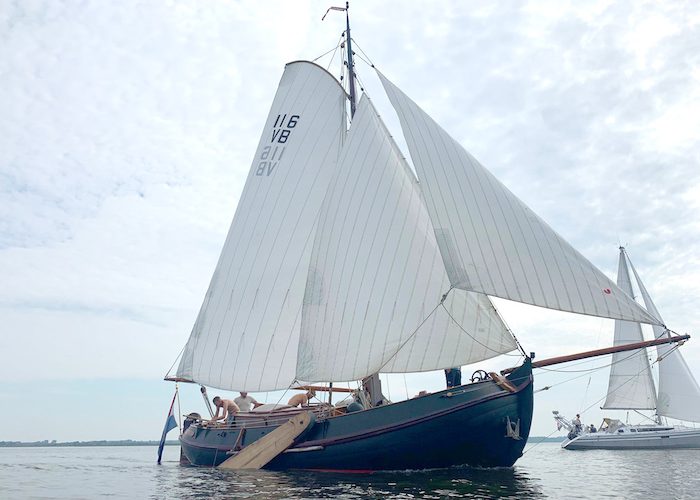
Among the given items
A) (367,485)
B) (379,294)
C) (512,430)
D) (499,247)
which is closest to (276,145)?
(379,294)

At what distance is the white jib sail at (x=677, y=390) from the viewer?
45812 mm

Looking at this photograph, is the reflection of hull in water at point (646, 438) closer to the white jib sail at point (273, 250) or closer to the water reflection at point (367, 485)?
the water reflection at point (367, 485)

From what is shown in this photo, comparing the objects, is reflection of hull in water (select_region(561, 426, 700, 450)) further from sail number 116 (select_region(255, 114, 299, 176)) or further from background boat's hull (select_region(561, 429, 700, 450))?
sail number 116 (select_region(255, 114, 299, 176))

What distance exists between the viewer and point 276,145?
30.4 m

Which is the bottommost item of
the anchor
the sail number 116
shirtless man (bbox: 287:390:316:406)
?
the anchor

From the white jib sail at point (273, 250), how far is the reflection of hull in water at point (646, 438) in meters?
33.3

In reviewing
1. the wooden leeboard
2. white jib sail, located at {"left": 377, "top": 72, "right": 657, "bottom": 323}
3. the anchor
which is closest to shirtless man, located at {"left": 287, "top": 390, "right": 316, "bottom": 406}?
the wooden leeboard

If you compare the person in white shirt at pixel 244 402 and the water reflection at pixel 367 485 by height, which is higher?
the person in white shirt at pixel 244 402

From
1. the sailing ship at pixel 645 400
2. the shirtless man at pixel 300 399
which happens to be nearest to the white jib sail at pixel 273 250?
the shirtless man at pixel 300 399

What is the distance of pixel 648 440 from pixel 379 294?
34.9 metres

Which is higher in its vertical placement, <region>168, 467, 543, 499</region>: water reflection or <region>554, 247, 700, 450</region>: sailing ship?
<region>554, 247, 700, 450</region>: sailing ship

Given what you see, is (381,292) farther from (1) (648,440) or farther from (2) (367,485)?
(1) (648,440)

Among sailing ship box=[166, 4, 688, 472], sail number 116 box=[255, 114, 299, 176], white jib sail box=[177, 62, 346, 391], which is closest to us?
sailing ship box=[166, 4, 688, 472]

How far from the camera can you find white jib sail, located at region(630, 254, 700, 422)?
45812mm
